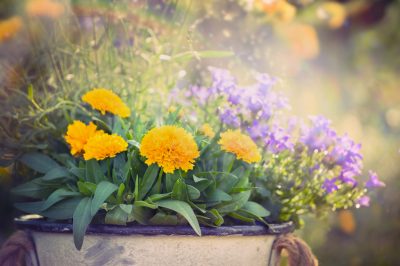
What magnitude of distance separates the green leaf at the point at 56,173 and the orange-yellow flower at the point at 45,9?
2.55 ft

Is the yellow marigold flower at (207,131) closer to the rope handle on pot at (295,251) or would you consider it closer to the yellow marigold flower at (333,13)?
the rope handle on pot at (295,251)

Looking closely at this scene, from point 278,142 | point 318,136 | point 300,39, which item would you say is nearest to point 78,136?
point 278,142

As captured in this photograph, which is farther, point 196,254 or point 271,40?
point 271,40

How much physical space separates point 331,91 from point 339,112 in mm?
177

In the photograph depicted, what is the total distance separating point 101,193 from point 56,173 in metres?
0.32

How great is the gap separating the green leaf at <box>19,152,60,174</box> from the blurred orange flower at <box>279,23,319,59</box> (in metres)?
2.09

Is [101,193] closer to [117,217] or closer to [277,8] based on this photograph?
[117,217]

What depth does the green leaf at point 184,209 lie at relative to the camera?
4.89 feet

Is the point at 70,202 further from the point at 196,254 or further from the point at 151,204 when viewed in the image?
the point at 196,254

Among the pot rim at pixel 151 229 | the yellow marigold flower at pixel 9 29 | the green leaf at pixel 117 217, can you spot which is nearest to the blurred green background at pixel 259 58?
the yellow marigold flower at pixel 9 29

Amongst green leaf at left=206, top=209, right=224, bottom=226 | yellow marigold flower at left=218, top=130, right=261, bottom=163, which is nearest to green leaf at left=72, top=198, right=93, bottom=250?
green leaf at left=206, top=209, right=224, bottom=226

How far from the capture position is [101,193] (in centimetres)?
154

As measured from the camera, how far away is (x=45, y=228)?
1.62 meters

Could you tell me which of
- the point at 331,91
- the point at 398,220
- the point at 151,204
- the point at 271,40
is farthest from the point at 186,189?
the point at 331,91
